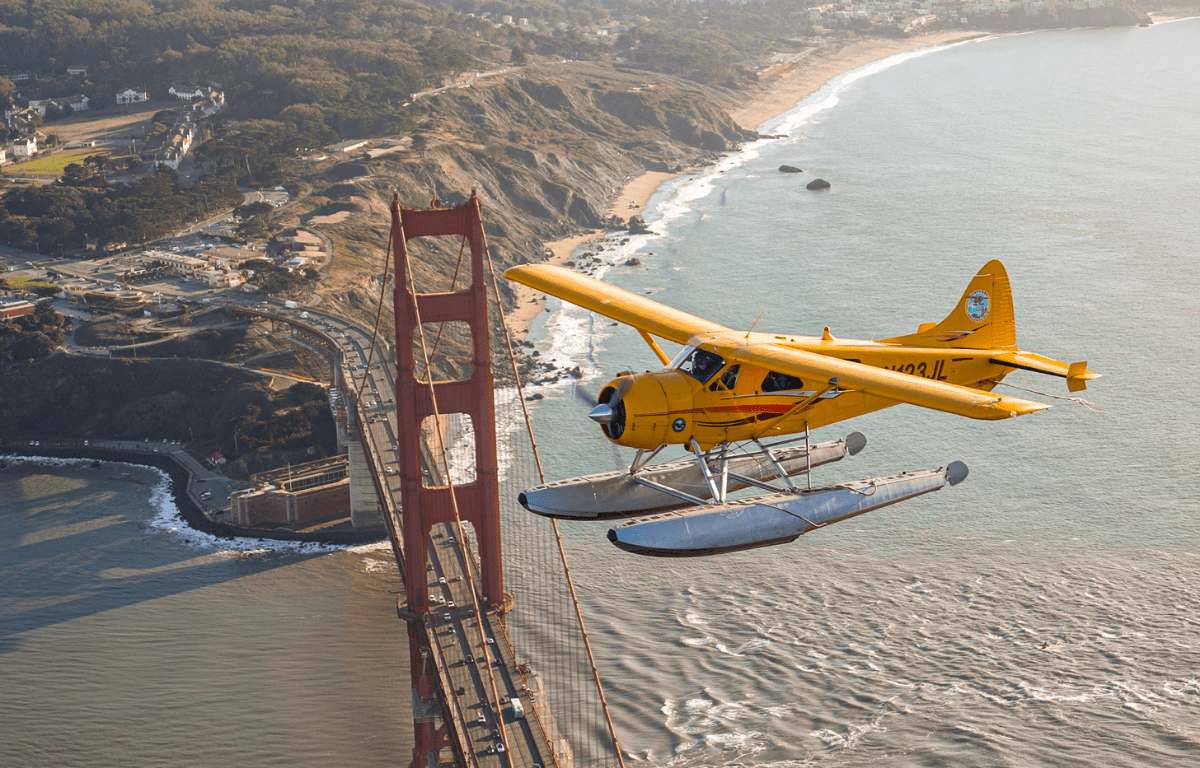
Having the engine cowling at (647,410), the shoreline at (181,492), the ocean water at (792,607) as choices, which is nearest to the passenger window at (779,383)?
the engine cowling at (647,410)

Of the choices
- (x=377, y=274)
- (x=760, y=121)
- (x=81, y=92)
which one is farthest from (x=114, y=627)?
(x=760, y=121)

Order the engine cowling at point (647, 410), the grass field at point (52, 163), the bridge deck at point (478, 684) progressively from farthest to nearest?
the grass field at point (52, 163) < the bridge deck at point (478, 684) < the engine cowling at point (647, 410)

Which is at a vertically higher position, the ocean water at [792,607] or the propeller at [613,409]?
the propeller at [613,409]

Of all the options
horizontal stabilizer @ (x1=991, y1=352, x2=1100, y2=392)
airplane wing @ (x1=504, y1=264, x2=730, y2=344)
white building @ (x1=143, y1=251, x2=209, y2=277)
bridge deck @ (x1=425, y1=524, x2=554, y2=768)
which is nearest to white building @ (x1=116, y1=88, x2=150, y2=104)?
white building @ (x1=143, y1=251, x2=209, y2=277)

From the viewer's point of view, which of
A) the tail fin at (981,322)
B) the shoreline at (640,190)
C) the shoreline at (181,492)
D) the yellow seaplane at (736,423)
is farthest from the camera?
the shoreline at (640,190)

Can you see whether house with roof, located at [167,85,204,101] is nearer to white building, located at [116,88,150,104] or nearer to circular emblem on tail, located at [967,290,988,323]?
white building, located at [116,88,150,104]

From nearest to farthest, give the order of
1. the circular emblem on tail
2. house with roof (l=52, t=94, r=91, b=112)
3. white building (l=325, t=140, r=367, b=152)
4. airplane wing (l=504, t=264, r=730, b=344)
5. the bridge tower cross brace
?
airplane wing (l=504, t=264, r=730, b=344) → the circular emblem on tail → the bridge tower cross brace → white building (l=325, t=140, r=367, b=152) → house with roof (l=52, t=94, r=91, b=112)

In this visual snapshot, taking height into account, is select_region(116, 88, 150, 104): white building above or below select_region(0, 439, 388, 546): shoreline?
above

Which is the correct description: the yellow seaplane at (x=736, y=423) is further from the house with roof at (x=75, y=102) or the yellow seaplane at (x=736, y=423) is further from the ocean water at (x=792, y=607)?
the house with roof at (x=75, y=102)
